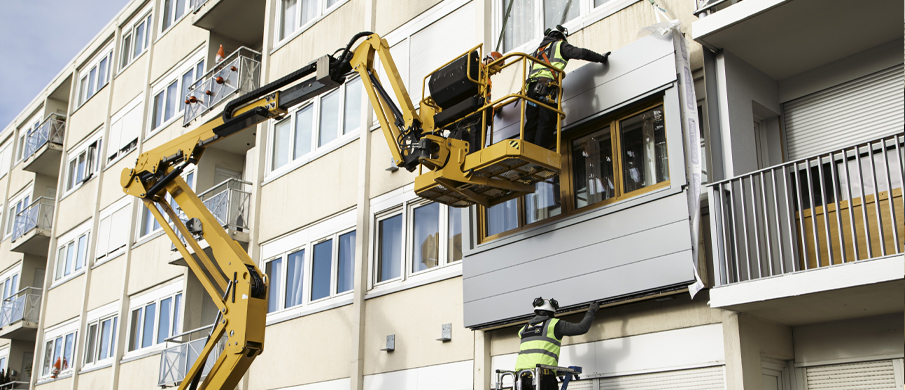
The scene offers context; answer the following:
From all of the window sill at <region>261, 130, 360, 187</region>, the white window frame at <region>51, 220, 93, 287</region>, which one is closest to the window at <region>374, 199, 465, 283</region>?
the window sill at <region>261, 130, 360, 187</region>

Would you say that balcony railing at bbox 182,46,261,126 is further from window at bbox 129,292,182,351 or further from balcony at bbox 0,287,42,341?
balcony at bbox 0,287,42,341

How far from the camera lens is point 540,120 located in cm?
1077

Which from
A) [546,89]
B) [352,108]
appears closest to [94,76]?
[352,108]

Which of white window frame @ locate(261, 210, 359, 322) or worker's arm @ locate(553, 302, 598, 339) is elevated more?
white window frame @ locate(261, 210, 359, 322)

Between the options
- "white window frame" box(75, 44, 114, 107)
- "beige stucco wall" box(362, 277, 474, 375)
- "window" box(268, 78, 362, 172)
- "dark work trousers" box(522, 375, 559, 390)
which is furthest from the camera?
"white window frame" box(75, 44, 114, 107)

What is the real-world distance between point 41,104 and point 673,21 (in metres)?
32.6

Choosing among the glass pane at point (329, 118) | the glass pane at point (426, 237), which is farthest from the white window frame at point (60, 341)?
the glass pane at point (426, 237)

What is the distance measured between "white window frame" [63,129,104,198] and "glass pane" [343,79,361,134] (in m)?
13.6

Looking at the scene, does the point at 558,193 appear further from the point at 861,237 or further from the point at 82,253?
the point at 82,253

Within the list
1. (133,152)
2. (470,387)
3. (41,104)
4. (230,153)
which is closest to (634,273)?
(470,387)

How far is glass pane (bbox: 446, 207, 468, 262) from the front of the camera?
1370cm

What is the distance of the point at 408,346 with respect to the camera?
13891 mm

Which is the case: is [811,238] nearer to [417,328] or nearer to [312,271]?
[417,328]

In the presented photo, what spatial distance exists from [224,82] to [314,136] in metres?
4.17
